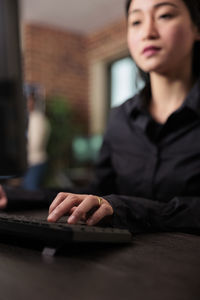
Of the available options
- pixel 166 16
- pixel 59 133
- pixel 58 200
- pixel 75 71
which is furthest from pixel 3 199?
pixel 75 71

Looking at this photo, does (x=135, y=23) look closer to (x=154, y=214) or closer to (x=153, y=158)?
(x=153, y=158)

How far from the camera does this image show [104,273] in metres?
0.35

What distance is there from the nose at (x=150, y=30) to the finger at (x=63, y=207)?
1.65ft

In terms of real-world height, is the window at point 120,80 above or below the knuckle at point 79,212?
below

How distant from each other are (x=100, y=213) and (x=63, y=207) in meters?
0.06

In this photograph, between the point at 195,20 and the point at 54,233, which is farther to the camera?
the point at 195,20

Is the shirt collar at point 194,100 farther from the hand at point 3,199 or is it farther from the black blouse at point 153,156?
the hand at point 3,199

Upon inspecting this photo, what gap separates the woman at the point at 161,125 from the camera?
0.84 m

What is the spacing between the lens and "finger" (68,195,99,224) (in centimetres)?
47

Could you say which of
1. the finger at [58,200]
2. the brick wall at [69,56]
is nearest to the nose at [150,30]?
the finger at [58,200]

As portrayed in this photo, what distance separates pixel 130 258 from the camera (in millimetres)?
413

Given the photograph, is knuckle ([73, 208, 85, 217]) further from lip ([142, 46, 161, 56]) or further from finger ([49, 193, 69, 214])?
lip ([142, 46, 161, 56])

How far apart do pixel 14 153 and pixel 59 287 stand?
28 cm

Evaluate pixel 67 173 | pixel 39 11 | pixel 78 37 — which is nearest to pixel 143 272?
pixel 67 173
